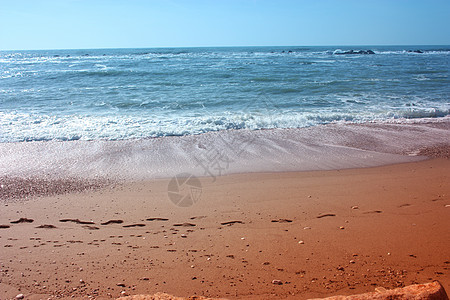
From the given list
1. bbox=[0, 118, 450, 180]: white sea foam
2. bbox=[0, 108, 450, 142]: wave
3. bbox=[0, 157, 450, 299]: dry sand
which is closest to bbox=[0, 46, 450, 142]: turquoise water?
bbox=[0, 108, 450, 142]: wave

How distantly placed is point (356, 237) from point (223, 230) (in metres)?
1.44

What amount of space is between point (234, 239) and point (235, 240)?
0.02 meters

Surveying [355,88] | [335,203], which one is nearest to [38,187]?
[335,203]

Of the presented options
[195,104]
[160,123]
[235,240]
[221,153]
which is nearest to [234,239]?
[235,240]

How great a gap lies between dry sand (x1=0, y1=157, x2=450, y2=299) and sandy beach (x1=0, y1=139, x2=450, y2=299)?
12mm

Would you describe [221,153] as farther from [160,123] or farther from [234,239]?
[234,239]

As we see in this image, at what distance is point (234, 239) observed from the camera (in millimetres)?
3303

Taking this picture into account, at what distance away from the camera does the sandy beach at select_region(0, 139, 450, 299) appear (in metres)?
2.57

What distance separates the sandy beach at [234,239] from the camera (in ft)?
8.43

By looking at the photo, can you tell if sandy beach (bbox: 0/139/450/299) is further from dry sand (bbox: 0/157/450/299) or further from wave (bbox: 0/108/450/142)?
wave (bbox: 0/108/450/142)

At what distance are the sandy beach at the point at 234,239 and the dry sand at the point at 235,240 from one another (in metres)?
0.01

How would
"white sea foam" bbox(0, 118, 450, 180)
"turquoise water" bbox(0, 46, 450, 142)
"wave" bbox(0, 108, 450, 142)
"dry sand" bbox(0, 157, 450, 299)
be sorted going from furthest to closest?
1. "turquoise water" bbox(0, 46, 450, 142)
2. "wave" bbox(0, 108, 450, 142)
3. "white sea foam" bbox(0, 118, 450, 180)
4. "dry sand" bbox(0, 157, 450, 299)

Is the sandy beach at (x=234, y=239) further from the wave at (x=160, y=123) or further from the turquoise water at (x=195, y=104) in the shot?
the turquoise water at (x=195, y=104)

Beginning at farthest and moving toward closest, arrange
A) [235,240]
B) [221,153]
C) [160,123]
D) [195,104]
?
[195,104] → [160,123] → [221,153] → [235,240]
